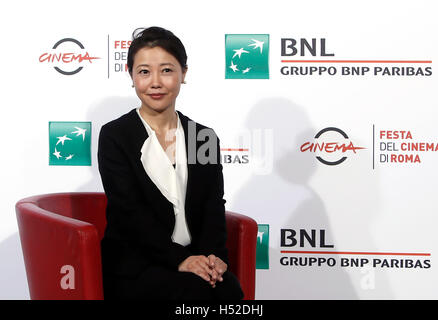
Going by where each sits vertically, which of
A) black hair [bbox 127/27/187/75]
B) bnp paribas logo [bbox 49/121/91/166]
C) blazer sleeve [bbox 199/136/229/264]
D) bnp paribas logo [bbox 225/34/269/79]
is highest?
bnp paribas logo [bbox 225/34/269/79]

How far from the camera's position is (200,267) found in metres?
1.87

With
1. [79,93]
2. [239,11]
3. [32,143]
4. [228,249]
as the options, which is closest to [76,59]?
[79,93]

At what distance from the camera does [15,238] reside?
315cm

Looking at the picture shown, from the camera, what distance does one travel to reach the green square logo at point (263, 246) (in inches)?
122

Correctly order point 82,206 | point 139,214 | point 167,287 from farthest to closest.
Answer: point 82,206, point 139,214, point 167,287

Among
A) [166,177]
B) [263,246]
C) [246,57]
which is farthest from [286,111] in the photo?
[166,177]

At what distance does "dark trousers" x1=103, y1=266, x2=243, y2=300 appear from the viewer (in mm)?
1809

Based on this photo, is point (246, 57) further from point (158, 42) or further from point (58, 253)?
point (58, 253)

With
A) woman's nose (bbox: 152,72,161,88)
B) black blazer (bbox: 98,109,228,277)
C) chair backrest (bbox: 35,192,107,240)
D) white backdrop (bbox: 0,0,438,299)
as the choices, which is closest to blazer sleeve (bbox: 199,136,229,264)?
black blazer (bbox: 98,109,228,277)

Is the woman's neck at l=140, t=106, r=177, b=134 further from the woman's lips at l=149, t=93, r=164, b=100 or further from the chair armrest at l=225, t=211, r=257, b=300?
the chair armrest at l=225, t=211, r=257, b=300

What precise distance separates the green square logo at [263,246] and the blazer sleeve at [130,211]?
1.20 meters

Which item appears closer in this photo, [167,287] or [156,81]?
[167,287]

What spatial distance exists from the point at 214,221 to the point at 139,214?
0.28 meters

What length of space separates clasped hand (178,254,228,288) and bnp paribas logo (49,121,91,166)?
55.4 inches
